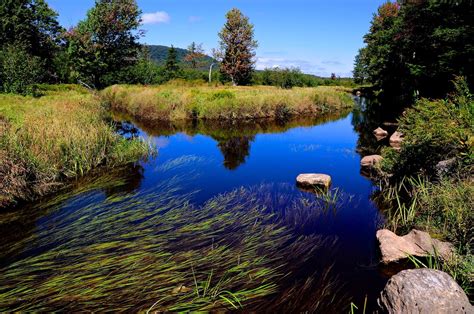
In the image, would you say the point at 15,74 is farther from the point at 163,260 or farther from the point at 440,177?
the point at 440,177

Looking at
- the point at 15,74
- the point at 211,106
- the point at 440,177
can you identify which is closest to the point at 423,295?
the point at 440,177

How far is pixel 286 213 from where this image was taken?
713cm

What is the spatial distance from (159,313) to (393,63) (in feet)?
107

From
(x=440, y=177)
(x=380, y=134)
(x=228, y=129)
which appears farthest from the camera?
(x=228, y=129)

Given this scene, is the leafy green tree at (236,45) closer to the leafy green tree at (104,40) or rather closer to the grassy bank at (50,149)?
the leafy green tree at (104,40)

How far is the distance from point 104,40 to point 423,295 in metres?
35.3

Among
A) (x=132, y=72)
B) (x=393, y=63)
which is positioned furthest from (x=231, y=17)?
(x=393, y=63)

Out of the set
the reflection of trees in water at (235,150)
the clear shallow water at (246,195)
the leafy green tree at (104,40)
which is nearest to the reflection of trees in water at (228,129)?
the reflection of trees in water at (235,150)

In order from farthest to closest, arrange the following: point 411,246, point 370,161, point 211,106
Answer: point 211,106
point 370,161
point 411,246

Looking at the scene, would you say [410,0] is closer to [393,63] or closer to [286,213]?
[393,63]

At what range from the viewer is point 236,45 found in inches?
1896

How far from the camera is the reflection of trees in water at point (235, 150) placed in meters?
12.0

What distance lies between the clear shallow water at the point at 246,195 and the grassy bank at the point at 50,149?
539 millimetres

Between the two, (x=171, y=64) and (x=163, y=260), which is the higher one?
(x=171, y=64)
